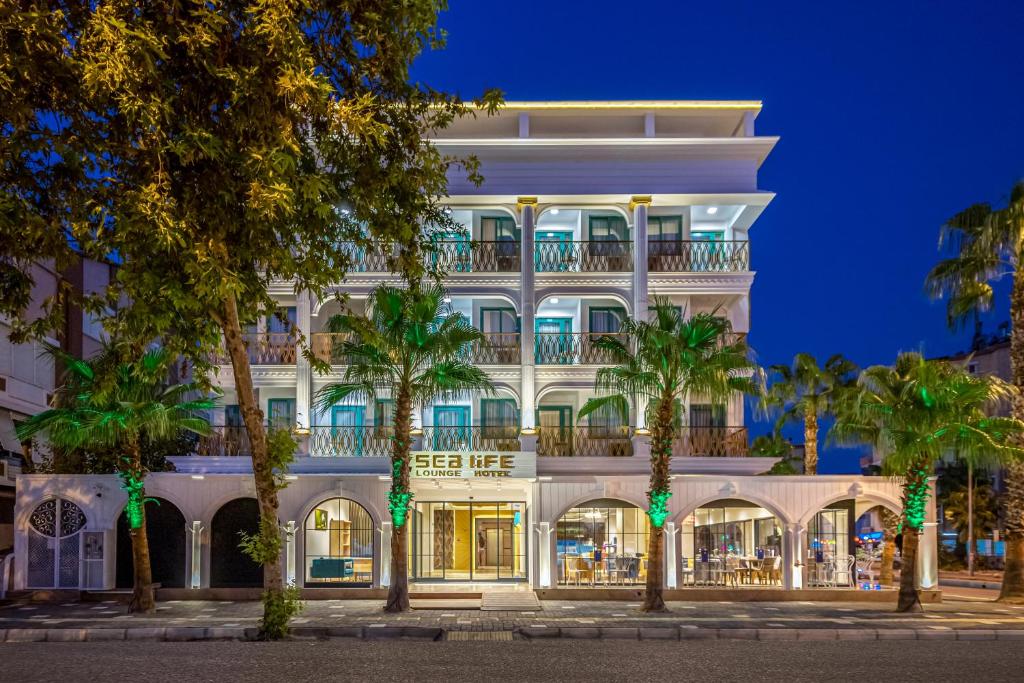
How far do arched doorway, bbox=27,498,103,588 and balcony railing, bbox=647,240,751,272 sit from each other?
61.5ft

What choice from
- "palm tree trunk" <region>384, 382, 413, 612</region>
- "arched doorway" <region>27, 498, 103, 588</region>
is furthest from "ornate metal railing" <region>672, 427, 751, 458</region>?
"arched doorway" <region>27, 498, 103, 588</region>

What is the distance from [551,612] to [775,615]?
518 cm

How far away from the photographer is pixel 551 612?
24.0 meters

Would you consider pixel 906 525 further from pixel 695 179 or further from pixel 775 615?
pixel 695 179

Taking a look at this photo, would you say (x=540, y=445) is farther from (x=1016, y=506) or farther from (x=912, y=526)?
(x=1016, y=506)

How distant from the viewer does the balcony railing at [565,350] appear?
3262 cm

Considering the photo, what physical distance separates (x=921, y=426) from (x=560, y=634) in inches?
396

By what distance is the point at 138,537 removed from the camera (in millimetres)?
24234

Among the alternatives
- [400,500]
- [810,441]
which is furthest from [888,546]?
[400,500]

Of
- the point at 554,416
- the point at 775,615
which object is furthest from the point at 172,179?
the point at 554,416

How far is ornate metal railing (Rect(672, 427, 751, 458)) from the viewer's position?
103 ft

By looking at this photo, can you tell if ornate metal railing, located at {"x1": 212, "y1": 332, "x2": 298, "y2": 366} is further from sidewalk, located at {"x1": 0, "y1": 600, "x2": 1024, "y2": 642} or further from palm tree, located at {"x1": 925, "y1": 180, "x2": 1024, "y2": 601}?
palm tree, located at {"x1": 925, "y1": 180, "x2": 1024, "y2": 601}

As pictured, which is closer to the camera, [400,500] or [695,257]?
[400,500]

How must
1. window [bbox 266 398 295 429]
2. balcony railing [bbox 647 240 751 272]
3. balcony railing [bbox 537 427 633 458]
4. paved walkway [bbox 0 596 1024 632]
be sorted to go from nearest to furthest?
paved walkway [bbox 0 596 1024 632] → balcony railing [bbox 537 427 633 458] → balcony railing [bbox 647 240 751 272] → window [bbox 266 398 295 429]
